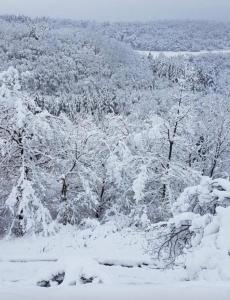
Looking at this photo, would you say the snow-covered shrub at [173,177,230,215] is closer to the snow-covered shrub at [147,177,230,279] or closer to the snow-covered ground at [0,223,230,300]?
the snow-covered shrub at [147,177,230,279]

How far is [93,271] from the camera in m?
4.62

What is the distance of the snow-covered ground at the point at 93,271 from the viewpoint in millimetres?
3107

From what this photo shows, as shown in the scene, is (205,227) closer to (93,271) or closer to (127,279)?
(127,279)

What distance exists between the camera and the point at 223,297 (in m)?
3.11

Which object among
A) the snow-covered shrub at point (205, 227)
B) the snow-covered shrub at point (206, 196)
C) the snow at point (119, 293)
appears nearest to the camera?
the snow at point (119, 293)

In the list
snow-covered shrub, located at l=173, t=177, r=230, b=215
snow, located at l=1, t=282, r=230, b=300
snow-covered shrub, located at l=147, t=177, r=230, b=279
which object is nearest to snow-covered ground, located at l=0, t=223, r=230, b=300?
snow, located at l=1, t=282, r=230, b=300

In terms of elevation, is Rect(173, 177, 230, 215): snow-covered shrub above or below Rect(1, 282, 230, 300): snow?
below

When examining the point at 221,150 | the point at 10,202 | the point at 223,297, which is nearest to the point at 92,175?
the point at 10,202

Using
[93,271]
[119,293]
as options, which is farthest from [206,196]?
[119,293]

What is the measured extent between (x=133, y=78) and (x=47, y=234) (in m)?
114

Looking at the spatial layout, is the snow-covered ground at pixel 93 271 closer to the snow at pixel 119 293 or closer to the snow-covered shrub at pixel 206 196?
the snow at pixel 119 293

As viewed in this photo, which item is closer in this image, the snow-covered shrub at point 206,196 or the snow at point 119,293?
the snow at point 119,293

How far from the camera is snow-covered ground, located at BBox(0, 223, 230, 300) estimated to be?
122 inches

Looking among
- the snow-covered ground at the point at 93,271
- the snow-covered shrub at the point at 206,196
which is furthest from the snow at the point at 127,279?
the snow-covered shrub at the point at 206,196
